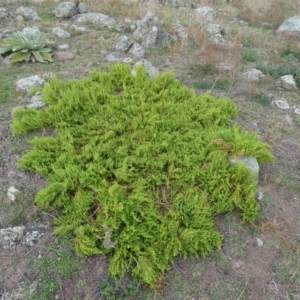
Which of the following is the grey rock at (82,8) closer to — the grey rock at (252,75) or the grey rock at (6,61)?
the grey rock at (6,61)

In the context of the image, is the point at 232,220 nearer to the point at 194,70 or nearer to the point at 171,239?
the point at 171,239

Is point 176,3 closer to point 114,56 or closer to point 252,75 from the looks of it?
point 114,56

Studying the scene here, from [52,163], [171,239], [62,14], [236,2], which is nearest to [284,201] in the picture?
[171,239]

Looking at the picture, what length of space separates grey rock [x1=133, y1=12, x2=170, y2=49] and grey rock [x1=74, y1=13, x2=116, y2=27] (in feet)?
4.00

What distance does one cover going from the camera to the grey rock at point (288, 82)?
6535mm

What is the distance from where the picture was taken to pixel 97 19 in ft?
29.0

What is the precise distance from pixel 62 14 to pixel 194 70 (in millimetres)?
4575

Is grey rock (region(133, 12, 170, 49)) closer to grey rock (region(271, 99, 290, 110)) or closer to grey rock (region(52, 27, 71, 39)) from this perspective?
grey rock (region(52, 27, 71, 39))

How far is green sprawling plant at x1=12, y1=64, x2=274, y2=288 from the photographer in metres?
3.29

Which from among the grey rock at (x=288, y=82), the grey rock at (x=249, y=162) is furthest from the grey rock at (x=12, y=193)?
the grey rock at (x=288, y=82)

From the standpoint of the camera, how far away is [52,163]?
3830mm

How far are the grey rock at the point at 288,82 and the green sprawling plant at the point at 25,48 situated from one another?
4.66 metres

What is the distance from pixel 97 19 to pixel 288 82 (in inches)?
205

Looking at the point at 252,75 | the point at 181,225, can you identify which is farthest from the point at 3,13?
the point at 181,225
